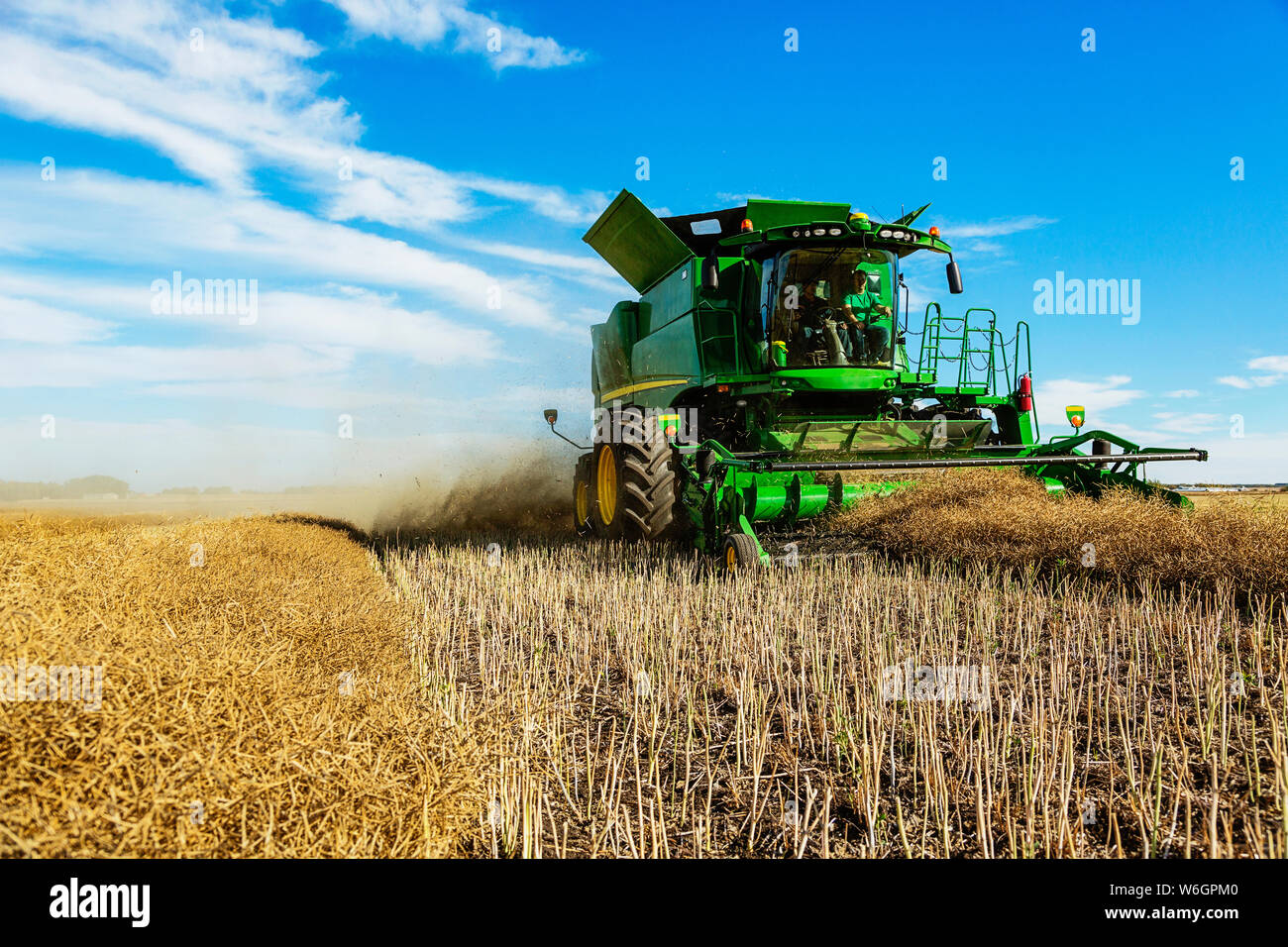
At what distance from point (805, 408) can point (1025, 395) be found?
2.23 meters


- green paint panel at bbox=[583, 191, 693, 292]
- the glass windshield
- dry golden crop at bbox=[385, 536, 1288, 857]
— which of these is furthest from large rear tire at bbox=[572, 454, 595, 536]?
dry golden crop at bbox=[385, 536, 1288, 857]

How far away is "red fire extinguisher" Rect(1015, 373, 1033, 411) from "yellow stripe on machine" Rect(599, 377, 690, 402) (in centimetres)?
321

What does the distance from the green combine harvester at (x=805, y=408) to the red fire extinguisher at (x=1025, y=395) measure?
0.02 meters

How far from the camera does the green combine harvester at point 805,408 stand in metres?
6.47

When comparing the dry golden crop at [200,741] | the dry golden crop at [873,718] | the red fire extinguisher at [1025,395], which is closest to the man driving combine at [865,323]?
the red fire extinguisher at [1025,395]

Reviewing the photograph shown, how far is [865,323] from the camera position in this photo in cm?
725

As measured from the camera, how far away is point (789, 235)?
6828mm

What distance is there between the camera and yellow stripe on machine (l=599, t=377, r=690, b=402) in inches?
323

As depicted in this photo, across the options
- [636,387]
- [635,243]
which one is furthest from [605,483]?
[635,243]

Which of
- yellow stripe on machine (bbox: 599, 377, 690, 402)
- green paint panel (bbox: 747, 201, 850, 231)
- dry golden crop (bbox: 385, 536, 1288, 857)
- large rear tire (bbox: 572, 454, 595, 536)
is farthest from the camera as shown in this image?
large rear tire (bbox: 572, 454, 595, 536)

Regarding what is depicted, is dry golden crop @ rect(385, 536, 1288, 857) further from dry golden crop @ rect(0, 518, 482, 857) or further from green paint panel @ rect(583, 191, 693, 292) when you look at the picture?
green paint panel @ rect(583, 191, 693, 292)

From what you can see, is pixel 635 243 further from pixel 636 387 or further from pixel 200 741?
pixel 200 741

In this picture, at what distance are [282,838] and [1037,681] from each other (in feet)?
10.1
